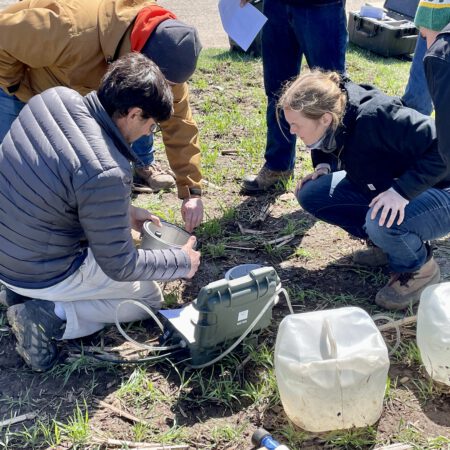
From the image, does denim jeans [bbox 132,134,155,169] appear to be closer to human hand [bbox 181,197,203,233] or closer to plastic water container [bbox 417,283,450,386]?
human hand [bbox 181,197,203,233]

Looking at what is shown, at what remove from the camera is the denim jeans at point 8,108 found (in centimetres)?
371

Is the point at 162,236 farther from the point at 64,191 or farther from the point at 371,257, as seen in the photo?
the point at 371,257

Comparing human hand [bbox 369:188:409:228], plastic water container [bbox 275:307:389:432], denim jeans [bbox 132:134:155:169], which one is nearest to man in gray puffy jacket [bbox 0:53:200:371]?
plastic water container [bbox 275:307:389:432]

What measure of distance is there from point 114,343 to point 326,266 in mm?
1305

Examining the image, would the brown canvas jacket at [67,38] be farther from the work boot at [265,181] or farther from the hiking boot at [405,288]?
the hiking boot at [405,288]

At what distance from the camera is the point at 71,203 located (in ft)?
8.53

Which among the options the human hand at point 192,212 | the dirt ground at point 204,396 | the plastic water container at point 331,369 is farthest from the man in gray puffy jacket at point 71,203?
the plastic water container at point 331,369

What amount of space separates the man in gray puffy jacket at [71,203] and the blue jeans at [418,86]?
1.95 m

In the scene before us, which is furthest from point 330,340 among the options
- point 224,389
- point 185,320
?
point 185,320

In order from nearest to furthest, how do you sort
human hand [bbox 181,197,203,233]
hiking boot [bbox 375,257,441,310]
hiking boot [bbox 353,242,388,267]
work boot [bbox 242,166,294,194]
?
hiking boot [bbox 375,257,441,310] < human hand [bbox 181,197,203,233] < hiking boot [bbox 353,242,388,267] < work boot [bbox 242,166,294,194]

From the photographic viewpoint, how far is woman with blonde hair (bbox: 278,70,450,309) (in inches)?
118

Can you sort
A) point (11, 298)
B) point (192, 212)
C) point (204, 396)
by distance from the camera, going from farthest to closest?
point (192, 212) < point (11, 298) < point (204, 396)

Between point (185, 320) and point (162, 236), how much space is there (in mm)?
588

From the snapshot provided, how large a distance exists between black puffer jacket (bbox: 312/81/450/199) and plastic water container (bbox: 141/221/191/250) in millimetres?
925
